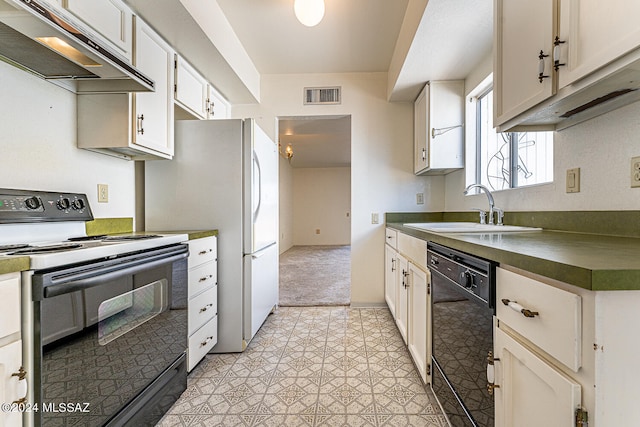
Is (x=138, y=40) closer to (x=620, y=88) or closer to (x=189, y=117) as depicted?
(x=189, y=117)

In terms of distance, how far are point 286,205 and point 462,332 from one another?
Answer: 6819mm

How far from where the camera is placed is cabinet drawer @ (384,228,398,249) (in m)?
2.47

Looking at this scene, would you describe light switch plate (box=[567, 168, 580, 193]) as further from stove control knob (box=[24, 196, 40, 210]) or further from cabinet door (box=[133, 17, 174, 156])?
stove control knob (box=[24, 196, 40, 210])

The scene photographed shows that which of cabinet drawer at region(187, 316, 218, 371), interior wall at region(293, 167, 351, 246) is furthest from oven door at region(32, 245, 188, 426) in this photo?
interior wall at region(293, 167, 351, 246)

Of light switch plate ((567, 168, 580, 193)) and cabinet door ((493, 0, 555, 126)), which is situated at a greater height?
cabinet door ((493, 0, 555, 126))

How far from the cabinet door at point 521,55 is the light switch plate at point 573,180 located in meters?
0.40

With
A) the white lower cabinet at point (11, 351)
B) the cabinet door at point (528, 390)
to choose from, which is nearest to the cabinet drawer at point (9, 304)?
the white lower cabinet at point (11, 351)

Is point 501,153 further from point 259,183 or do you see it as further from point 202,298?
point 202,298

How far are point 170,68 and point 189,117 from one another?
1.49 ft

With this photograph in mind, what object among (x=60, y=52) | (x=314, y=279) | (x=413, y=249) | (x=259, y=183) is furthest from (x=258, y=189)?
(x=314, y=279)

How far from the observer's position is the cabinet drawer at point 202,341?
1742 mm

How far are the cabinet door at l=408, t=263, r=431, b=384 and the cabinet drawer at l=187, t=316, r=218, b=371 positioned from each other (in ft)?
4.30

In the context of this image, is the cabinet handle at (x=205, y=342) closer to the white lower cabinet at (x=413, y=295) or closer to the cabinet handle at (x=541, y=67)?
the white lower cabinet at (x=413, y=295)

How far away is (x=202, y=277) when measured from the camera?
6.16ft
